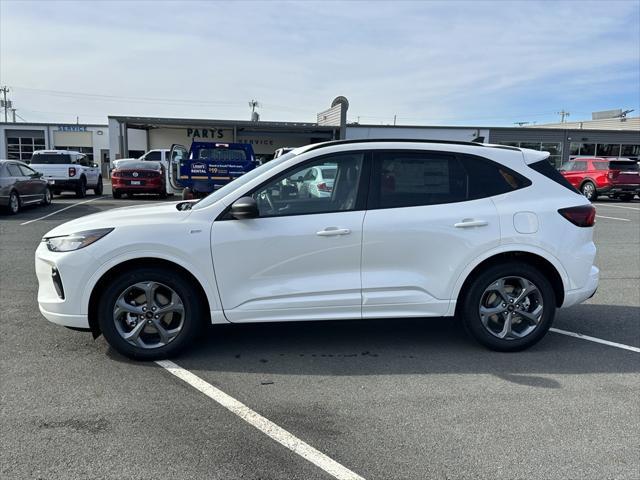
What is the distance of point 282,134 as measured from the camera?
133ft

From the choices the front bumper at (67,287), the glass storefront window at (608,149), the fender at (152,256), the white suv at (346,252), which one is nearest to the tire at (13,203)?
the white suv at (346,252)

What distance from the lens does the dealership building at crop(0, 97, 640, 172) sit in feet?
115

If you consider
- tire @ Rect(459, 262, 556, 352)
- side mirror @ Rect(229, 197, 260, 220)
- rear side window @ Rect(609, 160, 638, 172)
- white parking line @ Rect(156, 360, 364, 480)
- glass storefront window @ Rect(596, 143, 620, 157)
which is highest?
glass storefront window @ Rect(596, 143, 620, 157)

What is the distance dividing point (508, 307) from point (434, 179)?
1.28 m

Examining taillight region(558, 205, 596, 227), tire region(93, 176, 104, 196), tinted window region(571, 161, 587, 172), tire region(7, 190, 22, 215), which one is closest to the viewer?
taillight region(558, 205, 596, 227)

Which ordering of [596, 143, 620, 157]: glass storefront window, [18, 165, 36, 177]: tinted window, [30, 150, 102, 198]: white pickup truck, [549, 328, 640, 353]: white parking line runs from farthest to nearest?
[596, 143, 620, 157]: glass storefront window
[30, 150, 102, 198]: white pickup truck
[18, 165, 36, 177]: tinted window
[549, 328, 640, 353]: white parking line

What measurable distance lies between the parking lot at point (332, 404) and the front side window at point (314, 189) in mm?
1281

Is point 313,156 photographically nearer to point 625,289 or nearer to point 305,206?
point 305,206

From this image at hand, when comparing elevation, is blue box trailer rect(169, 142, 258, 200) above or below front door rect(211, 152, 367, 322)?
above

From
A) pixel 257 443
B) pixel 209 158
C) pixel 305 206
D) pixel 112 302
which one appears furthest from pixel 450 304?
pixel 209 158

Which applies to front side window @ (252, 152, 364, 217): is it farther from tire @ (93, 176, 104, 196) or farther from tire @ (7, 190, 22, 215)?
tire @ (93, 176, 104, 196)

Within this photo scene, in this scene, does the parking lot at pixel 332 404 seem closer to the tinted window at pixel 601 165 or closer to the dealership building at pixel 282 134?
the tinted window at pixel 601 165

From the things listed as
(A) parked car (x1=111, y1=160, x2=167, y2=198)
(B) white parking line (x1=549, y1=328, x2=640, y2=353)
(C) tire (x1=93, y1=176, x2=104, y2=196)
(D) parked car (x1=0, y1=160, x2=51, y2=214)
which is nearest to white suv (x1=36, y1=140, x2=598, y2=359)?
(B) white parking line (x1=549, y1=328, x2=640, y2=353)

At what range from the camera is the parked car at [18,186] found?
1409 cm
